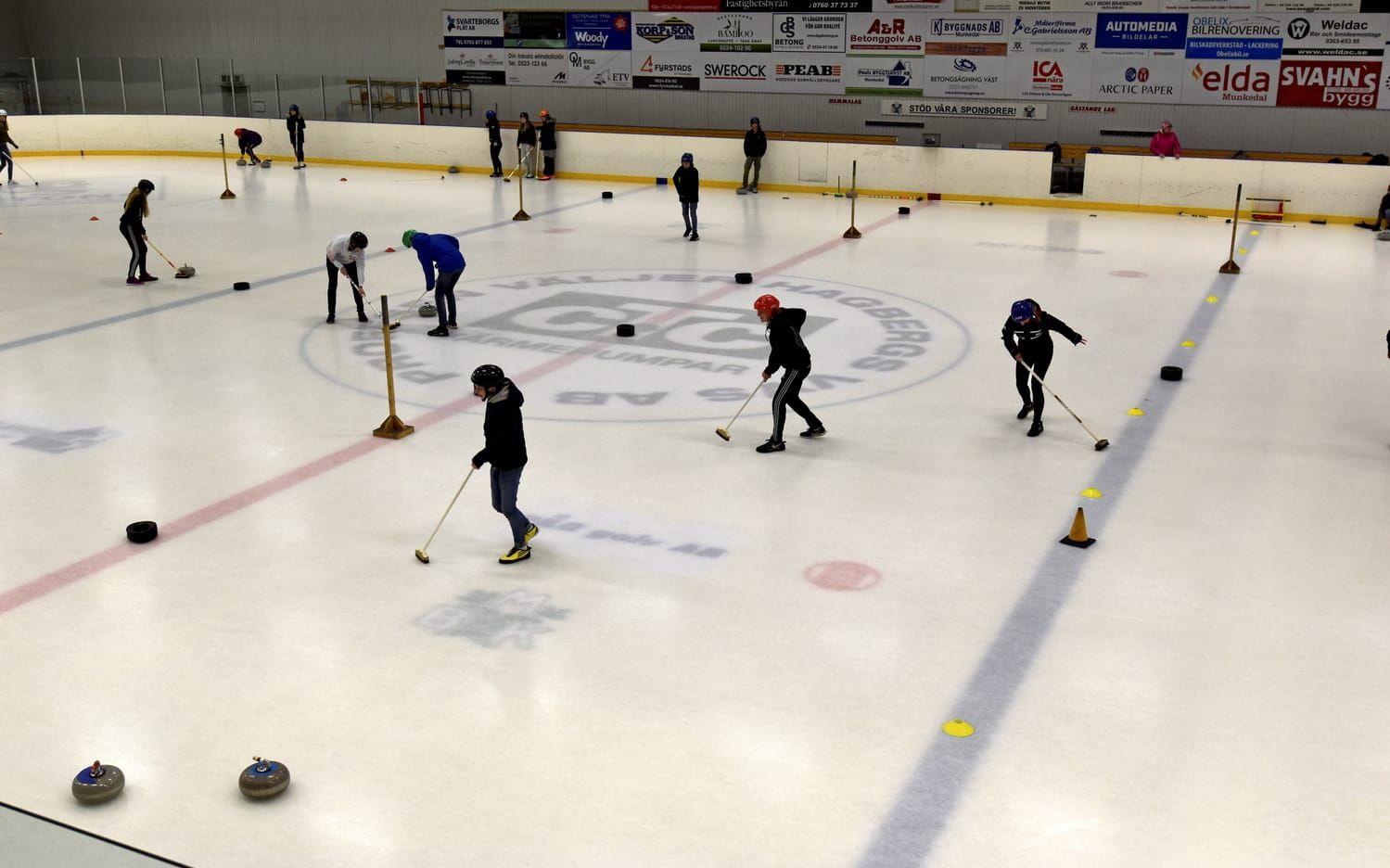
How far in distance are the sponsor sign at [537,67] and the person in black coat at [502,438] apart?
84.2ft

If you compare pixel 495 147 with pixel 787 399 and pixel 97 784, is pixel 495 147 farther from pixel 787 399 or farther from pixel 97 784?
pixel 97 784

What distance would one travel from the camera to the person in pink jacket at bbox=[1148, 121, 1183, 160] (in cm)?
2439

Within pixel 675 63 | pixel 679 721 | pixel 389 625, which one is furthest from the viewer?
pixel 675 63

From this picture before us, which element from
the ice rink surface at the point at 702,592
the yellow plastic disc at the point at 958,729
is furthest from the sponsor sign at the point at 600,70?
the yellow plastic disc at the point at 958,729

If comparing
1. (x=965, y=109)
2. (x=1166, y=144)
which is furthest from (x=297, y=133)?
(x=1166, y=144)

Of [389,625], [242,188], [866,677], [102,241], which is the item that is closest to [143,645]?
[389,625]

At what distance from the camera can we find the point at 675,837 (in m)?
5.34

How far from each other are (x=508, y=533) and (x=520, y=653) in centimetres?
190

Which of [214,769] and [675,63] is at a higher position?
[675,63]

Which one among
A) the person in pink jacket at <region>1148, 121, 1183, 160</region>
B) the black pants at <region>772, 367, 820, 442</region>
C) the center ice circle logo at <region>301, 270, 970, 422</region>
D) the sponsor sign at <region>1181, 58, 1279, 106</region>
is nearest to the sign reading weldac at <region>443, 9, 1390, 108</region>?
the sponsor sign at <region>1181, 58, 1279, 106</region>

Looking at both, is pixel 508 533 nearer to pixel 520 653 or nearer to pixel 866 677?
pixel 520 653

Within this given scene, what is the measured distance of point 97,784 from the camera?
5566 mm

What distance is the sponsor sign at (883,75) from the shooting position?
28188mm

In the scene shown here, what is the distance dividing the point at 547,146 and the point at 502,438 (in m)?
22.2
